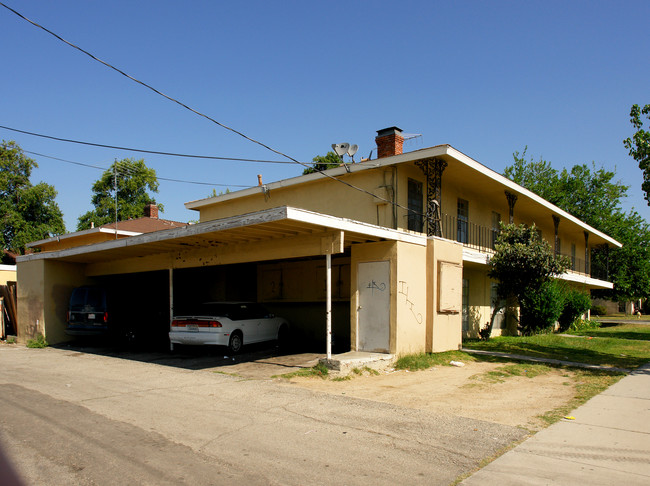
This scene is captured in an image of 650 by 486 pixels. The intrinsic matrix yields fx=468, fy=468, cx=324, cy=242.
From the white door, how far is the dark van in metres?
8.54

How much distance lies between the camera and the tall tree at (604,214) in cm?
3791

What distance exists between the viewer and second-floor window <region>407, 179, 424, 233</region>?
567 inches

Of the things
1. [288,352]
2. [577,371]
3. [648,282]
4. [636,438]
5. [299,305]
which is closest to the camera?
[636,438]

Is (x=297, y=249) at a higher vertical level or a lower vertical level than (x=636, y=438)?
higher

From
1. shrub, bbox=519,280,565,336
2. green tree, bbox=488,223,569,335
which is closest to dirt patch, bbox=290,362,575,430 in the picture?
green tree, bbox=488,223,569,335

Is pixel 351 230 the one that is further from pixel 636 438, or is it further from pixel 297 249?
pixel 636 438

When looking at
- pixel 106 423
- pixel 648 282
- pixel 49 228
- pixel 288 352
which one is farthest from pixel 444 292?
pixel 49 228

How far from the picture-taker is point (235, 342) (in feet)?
41.5

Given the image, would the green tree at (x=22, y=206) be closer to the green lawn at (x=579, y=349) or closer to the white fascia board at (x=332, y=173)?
the white fascia board at (x=332, y=173)

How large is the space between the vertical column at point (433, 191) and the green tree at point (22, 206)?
36777mm

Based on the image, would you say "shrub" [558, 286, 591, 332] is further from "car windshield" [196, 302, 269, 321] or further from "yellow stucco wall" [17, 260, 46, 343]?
"yellow stucco wall" [17, 260, 46, 343]

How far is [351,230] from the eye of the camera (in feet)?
32.6

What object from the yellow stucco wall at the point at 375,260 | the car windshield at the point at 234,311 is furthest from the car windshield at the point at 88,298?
the yellow stucco wall at the point at 375,260

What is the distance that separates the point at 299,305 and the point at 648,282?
1353 inches
